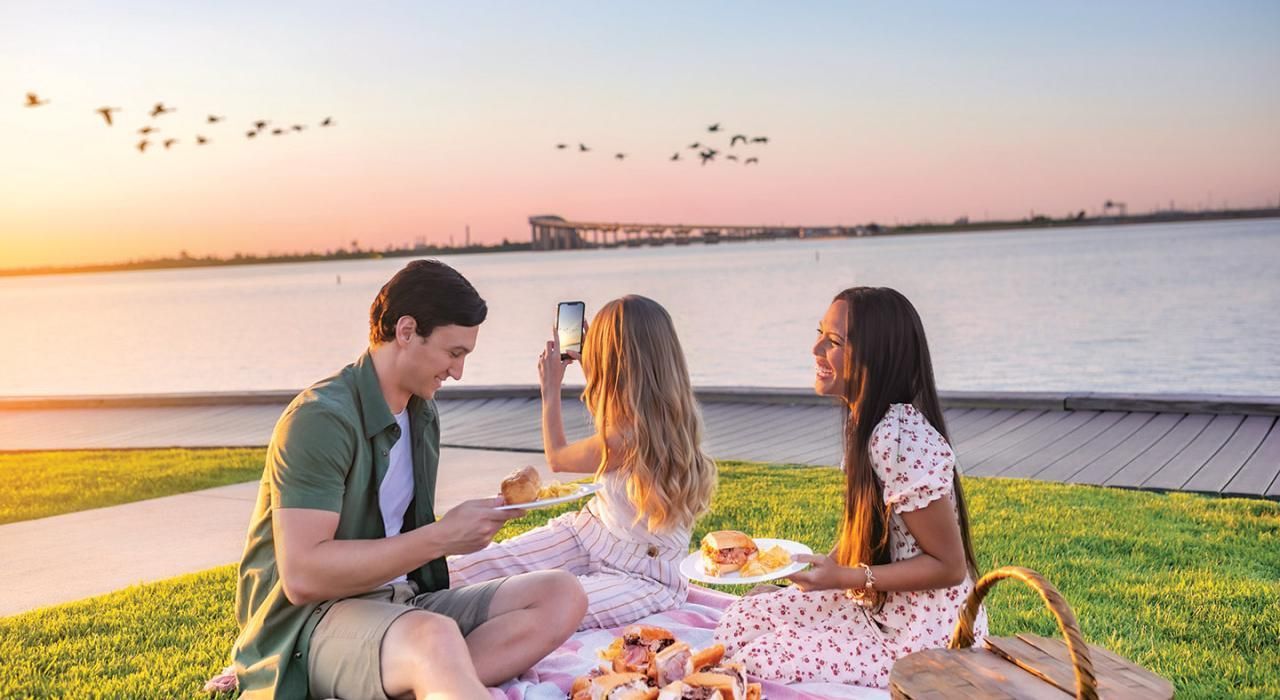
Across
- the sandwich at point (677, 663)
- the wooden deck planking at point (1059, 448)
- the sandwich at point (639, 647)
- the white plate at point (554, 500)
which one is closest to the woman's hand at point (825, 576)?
the sandwich at point (677, 663)

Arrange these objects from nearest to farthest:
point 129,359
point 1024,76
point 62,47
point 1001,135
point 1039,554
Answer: point 1039,554 < point 62,47 < point 129,359 < point 1024,76 < point 1001,135

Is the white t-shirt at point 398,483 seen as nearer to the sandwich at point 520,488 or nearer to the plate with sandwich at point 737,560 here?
the sandwich at point 520,488

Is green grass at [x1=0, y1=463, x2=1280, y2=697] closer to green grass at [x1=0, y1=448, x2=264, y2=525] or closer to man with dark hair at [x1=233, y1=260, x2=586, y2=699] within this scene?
Result: man with dark hair at [x1=233, y1=260, x2=586, y2=699]

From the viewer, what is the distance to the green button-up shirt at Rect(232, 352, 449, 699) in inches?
124

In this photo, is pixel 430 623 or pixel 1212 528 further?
pixel 1212 528

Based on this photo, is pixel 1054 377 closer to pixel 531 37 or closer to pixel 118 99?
pixel 531 37

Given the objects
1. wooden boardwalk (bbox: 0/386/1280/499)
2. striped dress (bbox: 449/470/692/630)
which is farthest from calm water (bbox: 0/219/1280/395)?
striped dress (bbox: 449/470/692/630)

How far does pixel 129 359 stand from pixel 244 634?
34.3 meters

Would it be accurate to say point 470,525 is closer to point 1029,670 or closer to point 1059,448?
point 1029,670

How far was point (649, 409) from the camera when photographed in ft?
14.5

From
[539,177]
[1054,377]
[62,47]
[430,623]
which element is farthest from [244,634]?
[539,177]

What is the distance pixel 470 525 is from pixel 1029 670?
5.09ft

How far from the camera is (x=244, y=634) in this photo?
3441mm

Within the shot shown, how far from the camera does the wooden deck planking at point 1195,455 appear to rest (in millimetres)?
7254
